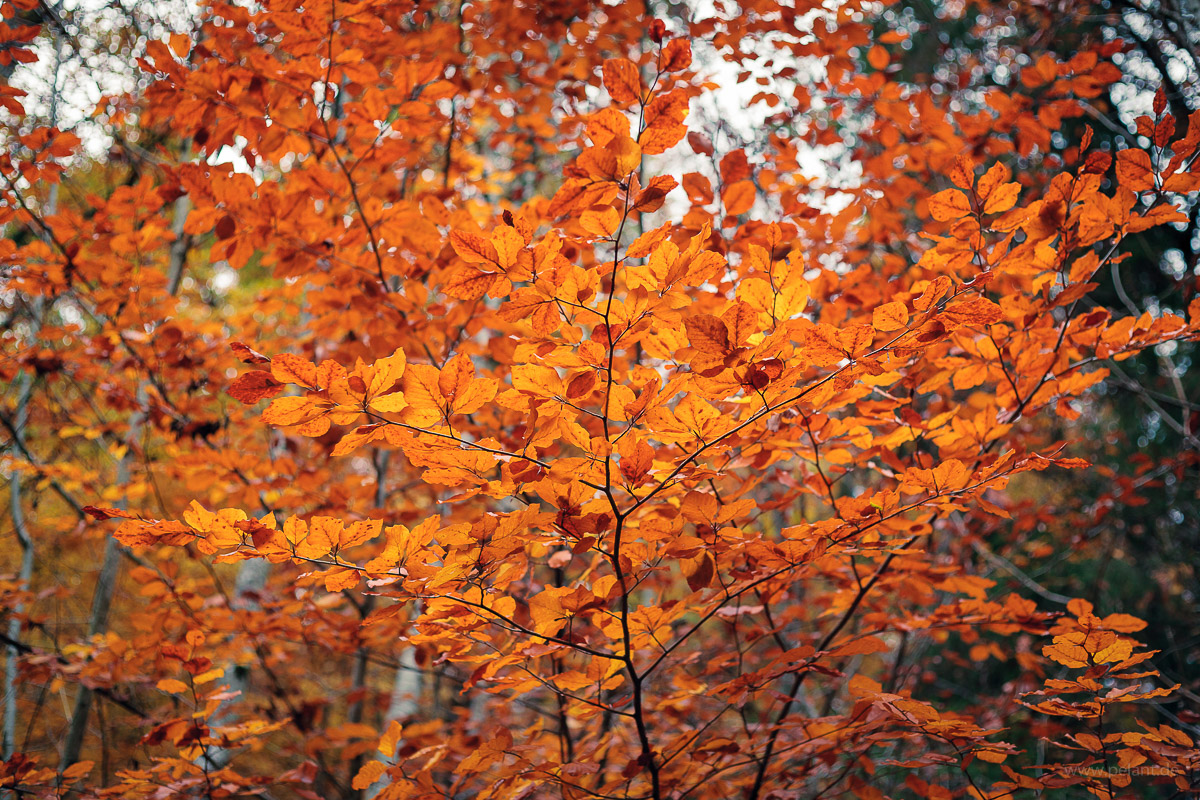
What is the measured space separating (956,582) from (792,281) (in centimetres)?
103

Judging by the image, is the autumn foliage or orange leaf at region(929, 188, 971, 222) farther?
orange leaf at region(929, 188, 971, 222)

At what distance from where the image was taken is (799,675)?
5.49 feet

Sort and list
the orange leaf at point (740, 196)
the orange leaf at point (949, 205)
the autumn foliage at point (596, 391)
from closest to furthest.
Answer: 1. the autumn foliage at point (596, 391)
2. the orange leaf at point (949, 205)
3. the orange leaf at point (740, 196)

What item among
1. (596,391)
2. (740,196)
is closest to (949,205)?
(740,196)

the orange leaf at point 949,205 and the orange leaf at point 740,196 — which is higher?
the orange leaf at point 740,196

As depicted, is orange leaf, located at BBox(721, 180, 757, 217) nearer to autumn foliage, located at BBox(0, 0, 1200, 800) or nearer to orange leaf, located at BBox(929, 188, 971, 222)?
autumn foliage, located at BBox(0, 0, 1200, 800)

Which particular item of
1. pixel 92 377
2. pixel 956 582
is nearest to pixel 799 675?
pixel 956 582

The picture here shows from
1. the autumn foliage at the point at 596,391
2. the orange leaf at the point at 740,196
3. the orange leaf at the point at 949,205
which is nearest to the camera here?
the autumn foliage at the point at 596,391

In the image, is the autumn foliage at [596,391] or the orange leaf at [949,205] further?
the orange leaf at [949,205]

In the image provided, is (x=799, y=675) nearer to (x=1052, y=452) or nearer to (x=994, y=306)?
(x=1052, y=452)

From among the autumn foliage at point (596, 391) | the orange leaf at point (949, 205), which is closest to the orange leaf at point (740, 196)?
the autumn foliage at point (596, 391)

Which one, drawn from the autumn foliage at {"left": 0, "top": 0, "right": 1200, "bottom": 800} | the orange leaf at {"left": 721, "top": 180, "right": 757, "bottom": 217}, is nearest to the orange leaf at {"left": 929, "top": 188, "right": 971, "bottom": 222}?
the autumn foliage at {"left": 0, "top": 0, "right": 1200, "bottom": 800}

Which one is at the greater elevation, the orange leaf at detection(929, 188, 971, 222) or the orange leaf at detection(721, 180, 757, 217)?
the orange leaf at detection(721, 180, 757, 217)

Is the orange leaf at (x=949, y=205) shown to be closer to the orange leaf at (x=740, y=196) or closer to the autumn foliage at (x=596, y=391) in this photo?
the autumn foliage at (x=596, y=391)
